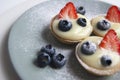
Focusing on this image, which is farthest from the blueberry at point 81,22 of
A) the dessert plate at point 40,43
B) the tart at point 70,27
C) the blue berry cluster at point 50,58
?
the blue berry cluster at point 50,58

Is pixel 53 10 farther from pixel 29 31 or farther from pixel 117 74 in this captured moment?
pixel 117 74

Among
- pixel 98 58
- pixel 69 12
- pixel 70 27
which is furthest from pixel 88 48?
pixel 69 12

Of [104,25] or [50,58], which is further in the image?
[104,25]

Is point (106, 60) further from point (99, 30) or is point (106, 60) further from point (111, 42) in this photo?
point (99, 30)

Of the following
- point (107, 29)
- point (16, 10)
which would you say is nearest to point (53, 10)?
point (16, 10)

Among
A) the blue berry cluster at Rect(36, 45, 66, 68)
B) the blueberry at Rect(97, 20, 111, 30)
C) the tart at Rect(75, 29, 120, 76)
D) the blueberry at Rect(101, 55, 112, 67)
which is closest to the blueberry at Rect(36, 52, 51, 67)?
the blue berry cluster at Rect(36, 45, 66, 68)

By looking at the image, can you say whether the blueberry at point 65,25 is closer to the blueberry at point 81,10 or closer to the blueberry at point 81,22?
the blueberry at point 81,22
